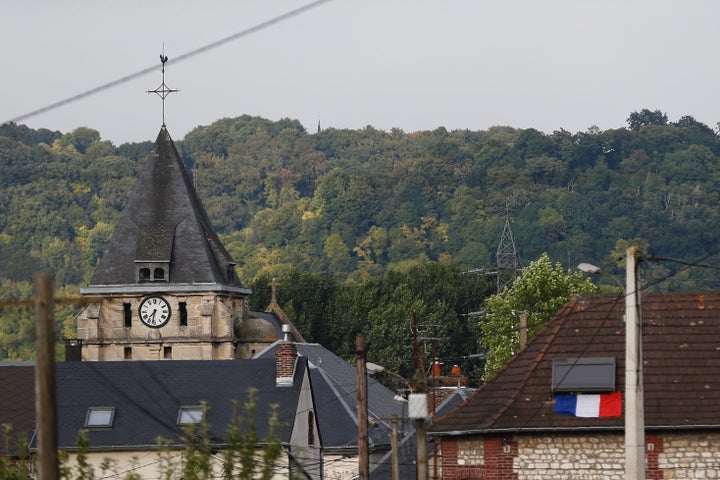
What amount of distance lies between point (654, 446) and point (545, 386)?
2929mm

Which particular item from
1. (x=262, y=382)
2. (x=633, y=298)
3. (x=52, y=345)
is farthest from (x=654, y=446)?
(x=262, y=382)

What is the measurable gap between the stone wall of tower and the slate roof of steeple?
104 cm

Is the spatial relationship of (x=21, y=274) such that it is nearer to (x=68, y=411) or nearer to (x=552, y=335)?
(x=68, y=411)

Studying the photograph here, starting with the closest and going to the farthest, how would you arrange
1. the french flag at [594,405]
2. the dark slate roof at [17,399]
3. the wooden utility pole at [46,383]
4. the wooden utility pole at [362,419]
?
the wooden utility pole at [46,383] < the wooden utility pole at [362,419] < the french flag at [594,405] < the dark slate roof at [17,399]

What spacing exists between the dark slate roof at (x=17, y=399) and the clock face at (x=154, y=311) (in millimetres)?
42191

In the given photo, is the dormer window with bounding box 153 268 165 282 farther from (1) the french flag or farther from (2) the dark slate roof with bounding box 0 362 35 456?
(1) the french flag

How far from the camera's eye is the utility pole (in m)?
35.2

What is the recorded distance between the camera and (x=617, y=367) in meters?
45.9

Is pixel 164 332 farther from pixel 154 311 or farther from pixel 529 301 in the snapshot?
pixel 529 301

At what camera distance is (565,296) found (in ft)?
320

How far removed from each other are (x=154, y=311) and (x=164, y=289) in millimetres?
1193

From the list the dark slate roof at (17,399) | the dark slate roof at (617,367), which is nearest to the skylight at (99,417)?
the dark slate roof at (17,399)

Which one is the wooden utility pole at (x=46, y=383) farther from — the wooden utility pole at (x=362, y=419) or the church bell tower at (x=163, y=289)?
the church bell tower at (x=163, y=289)

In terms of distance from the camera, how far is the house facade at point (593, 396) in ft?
145
